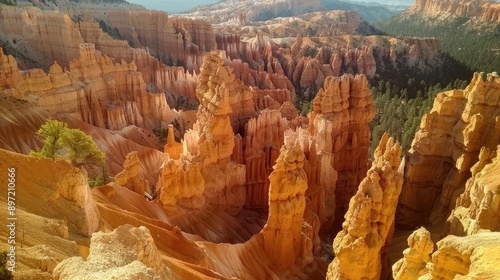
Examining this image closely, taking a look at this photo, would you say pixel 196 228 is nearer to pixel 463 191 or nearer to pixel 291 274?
pixel 291 274

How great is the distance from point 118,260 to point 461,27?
143908 mm

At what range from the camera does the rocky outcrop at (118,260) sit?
21.8ft

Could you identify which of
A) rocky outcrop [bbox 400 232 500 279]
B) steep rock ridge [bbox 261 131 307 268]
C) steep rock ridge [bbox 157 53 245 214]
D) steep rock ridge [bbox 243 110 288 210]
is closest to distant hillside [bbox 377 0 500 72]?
steep rock ridge [bbox 243 110 288 210]

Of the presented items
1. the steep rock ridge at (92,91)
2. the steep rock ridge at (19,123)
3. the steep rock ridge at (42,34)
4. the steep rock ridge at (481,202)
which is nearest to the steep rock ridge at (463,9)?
the steep rock ridge at (42,34)

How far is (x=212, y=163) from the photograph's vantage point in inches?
792

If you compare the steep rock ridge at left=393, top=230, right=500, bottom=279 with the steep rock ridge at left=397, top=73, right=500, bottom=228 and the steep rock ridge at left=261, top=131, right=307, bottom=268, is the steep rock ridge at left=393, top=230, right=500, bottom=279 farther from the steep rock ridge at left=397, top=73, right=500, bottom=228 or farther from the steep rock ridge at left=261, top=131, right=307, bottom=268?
the steep rock ridge at left=397, top=73, right=500, bottom=228

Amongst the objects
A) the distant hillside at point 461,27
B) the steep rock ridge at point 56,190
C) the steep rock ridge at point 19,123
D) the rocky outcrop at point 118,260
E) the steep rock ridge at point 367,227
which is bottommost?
the distant hillside at point 461,27

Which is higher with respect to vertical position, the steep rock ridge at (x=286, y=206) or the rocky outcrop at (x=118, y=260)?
the rocky outcrop at (x=118, y=260)

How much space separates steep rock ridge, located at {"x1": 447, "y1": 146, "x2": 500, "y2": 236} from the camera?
12858 millimetres

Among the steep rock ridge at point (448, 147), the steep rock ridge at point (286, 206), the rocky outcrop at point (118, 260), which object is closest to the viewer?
the rocky outcrop at point (118, 260)

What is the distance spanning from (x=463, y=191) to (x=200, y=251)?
11085 mm

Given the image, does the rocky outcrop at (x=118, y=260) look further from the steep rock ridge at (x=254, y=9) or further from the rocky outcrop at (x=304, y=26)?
the steep rock ridge at (x=254, y=9)

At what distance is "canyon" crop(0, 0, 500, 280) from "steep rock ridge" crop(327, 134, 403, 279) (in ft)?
0.16

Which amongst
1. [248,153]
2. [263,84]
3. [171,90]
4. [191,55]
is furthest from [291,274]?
[191,55]
